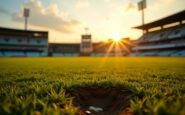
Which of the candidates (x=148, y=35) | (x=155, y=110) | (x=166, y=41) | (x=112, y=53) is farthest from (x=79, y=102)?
(x=112, y=53)

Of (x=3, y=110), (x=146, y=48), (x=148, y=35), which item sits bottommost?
(x=3, y=110)

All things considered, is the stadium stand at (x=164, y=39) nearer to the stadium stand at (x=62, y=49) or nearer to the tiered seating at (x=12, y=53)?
the stadium stand at (x=62, y=49)

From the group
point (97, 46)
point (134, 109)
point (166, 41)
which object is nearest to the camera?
point (134, 109)

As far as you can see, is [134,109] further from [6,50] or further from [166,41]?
[6,50]

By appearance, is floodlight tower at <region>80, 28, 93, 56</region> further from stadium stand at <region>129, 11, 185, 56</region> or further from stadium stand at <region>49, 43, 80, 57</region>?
stadium stand at <region>129, 11, 185, 56</region>

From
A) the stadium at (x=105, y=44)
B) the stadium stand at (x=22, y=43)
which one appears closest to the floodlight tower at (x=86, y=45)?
the stadium at (x=105, y=44)

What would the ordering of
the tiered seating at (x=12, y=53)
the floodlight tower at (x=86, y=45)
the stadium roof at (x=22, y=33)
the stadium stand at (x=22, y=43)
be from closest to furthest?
the tiered seating at (x=12, y=53) < the stadium roof at (x=22, y=33) < the stadium stand at (x=22, y=43) < the floodlight tower at (x=86, y=45)
